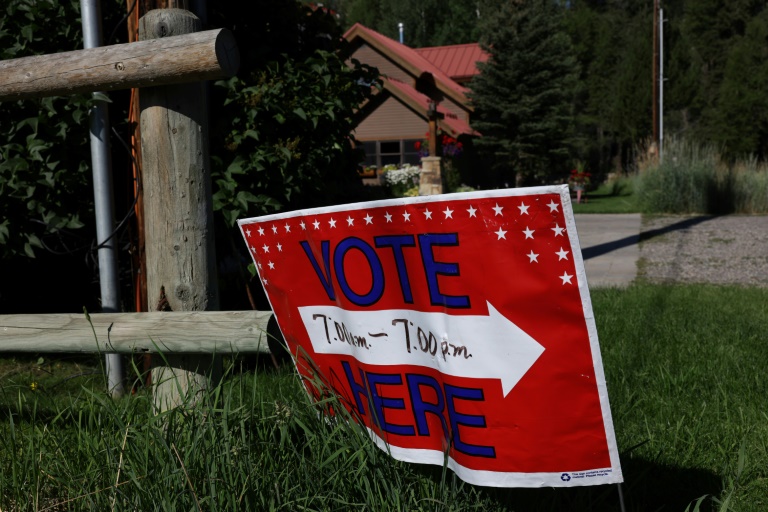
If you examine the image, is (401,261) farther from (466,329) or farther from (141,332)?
(141,332)

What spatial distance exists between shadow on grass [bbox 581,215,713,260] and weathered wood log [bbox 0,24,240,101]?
26.5ft

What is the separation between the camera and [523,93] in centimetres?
3173

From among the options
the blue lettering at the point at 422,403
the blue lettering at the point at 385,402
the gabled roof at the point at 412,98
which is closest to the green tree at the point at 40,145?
the blue lettering at the point at 385,402

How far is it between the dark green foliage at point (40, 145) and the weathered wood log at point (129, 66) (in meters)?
1.28

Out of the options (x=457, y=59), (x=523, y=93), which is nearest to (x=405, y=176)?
(x=523, y=93)

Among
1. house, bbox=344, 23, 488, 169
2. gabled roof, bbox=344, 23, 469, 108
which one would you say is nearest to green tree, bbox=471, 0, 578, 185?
house, bbox=344, 23, 488, 169

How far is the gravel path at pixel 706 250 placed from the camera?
895 cm

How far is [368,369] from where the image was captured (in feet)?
7.89

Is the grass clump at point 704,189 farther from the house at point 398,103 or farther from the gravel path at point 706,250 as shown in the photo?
the house at point 398,103

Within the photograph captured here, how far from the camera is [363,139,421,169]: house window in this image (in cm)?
3032

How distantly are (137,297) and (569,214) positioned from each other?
10.1 ft

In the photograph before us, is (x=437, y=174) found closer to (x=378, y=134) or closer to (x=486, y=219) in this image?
(x=378, y=134)

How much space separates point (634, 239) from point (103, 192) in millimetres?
9249

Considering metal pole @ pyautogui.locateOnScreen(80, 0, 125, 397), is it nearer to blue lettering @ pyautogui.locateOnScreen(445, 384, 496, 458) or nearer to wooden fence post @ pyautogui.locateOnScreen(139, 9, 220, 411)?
wooden fence post @ pyautogui.locateOnScreen(139, 9, 220, 411)
